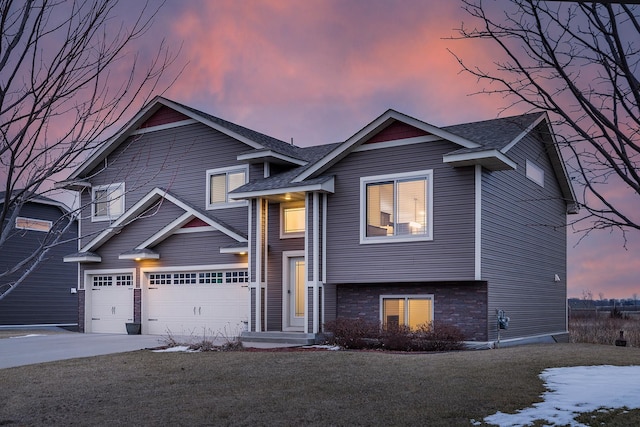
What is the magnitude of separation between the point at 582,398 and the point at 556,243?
16.0 m

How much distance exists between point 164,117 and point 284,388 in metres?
16.7

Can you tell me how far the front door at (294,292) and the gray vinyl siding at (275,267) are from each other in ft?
0.74

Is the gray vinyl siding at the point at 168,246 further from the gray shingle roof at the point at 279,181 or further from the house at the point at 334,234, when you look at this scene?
the gray shingle roof at the point at 279,181

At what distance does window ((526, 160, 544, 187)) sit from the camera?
21594mm

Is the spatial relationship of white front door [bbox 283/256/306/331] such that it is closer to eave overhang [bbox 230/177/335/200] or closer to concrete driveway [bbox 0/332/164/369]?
eave overhang [bbox 230/177/335/200]

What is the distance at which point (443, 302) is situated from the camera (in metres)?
18.1

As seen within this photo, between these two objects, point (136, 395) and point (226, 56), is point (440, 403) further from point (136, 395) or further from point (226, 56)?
point (226, 56)

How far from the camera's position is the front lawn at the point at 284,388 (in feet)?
28.6

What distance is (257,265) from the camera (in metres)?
20.8

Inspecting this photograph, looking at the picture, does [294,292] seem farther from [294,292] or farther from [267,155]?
[267,155]

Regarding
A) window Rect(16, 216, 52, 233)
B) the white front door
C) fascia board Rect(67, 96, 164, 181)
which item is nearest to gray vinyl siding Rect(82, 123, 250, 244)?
fascia board Rect(67, 96, 164, 181)

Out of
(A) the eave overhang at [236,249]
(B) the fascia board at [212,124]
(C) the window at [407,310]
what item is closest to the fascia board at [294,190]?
(A) the eave overhang at [236,249]

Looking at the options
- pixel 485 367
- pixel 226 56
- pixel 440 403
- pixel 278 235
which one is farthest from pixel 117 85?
pixel 278 235

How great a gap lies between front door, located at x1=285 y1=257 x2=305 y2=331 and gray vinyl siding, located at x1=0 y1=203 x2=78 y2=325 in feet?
47.2
